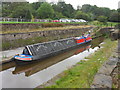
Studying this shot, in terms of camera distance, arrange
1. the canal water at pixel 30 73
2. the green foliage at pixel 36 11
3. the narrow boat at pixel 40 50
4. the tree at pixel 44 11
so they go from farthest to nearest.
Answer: the tree at pixel 44 11, the green foliage at pixel 36 11, the narrow boat at pixel 40 50, the canal water at pixel 30 73

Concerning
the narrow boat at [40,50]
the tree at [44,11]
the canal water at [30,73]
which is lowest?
the canal water at [30,73]

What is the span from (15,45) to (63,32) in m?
13.9

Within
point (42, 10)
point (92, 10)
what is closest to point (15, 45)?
point (42, 10)

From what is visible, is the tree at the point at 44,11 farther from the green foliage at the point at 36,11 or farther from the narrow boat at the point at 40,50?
the narrow boat at the point at 40,50

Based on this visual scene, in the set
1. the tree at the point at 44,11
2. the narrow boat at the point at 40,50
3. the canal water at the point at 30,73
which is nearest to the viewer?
the canal water at the point at 30,73

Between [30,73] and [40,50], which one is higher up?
[40,50]

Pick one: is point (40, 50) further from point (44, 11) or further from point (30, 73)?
point (44, 11)

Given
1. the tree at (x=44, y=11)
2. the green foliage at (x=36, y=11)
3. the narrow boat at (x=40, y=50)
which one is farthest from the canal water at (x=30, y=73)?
the tree at (x=44, y=11)

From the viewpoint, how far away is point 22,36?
2077cm

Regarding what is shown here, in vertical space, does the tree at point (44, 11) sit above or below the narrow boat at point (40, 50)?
above

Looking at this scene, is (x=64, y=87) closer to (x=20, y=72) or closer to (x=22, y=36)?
(x=20, y=72)

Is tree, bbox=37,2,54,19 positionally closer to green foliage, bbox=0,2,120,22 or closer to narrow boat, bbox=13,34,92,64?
green foliage, bbox=0,2,120,22

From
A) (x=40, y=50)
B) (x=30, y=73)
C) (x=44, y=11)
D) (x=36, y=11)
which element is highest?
(x=36, y=11)

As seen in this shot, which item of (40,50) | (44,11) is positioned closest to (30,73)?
(40,50)
